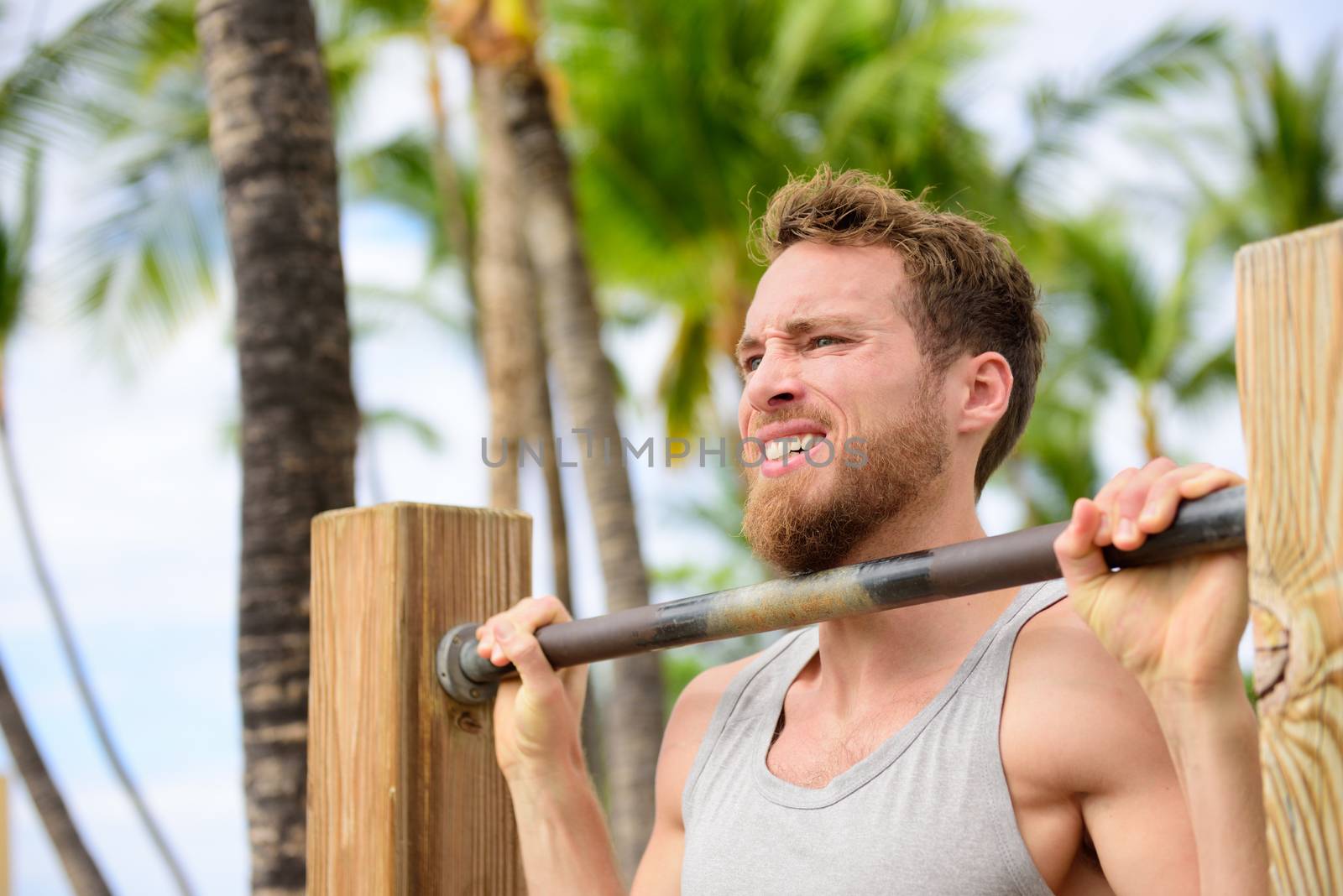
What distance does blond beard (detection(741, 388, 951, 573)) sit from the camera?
168 centimetres

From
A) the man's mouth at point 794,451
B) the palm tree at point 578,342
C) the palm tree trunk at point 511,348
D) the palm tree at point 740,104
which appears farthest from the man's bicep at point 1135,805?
the palm tree at point 740,104

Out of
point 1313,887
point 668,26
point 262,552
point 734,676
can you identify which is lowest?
point 1313,887

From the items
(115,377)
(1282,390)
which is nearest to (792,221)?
(1282,390)

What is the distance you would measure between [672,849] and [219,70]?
2.45 metres

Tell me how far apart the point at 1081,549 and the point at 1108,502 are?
0.05 m

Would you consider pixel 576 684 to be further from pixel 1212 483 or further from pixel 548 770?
pixel 1212 483

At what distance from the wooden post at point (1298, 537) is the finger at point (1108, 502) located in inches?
5.6

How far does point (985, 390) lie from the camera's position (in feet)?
6.04

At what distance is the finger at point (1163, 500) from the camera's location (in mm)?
1110

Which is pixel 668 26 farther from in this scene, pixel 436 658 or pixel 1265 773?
pixel 1265 773

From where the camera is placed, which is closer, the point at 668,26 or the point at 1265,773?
the point at 1265,773

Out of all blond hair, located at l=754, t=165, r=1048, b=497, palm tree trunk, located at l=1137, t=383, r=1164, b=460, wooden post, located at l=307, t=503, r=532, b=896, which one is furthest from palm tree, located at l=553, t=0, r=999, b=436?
wooden post, located at l=307, t=503, r=532, b=896

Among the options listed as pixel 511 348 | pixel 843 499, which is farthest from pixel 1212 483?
pixel 511 348

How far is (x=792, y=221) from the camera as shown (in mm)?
1878
